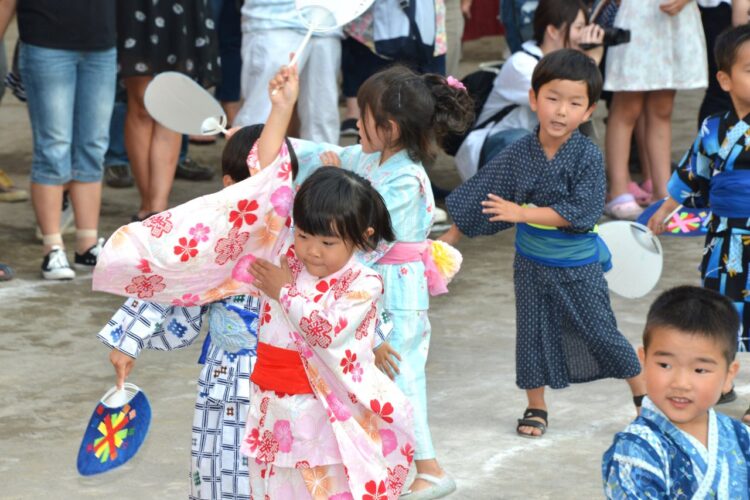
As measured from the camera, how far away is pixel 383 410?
3260mm

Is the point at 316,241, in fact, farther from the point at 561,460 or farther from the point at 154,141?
the point at 154,141

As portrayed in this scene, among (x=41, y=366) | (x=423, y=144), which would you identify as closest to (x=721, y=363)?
(x=423, y=144)

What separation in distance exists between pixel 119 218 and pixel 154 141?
0.66 meters

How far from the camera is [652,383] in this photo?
8.70 feet

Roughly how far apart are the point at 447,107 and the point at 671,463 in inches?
66.0

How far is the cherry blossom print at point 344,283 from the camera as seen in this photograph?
3.20 metres

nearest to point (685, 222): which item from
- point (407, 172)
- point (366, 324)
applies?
point (407, 172)

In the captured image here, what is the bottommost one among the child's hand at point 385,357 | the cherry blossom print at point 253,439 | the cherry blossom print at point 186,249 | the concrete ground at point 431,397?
the concrete ground at point 431,397

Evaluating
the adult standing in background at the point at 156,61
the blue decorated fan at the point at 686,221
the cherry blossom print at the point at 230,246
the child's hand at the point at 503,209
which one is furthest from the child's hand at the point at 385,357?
the adult standing in background at the point at 156,61

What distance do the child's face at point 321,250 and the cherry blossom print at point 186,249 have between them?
256 mm

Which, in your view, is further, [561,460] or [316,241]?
[561,460]

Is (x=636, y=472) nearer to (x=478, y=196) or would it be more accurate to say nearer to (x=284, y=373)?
(x=284, y=373)

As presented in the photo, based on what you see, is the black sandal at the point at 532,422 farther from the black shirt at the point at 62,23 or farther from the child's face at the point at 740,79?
the black shirt at the point at 62,23

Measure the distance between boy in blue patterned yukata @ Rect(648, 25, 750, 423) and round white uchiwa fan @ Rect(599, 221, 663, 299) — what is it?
0.22 meters
